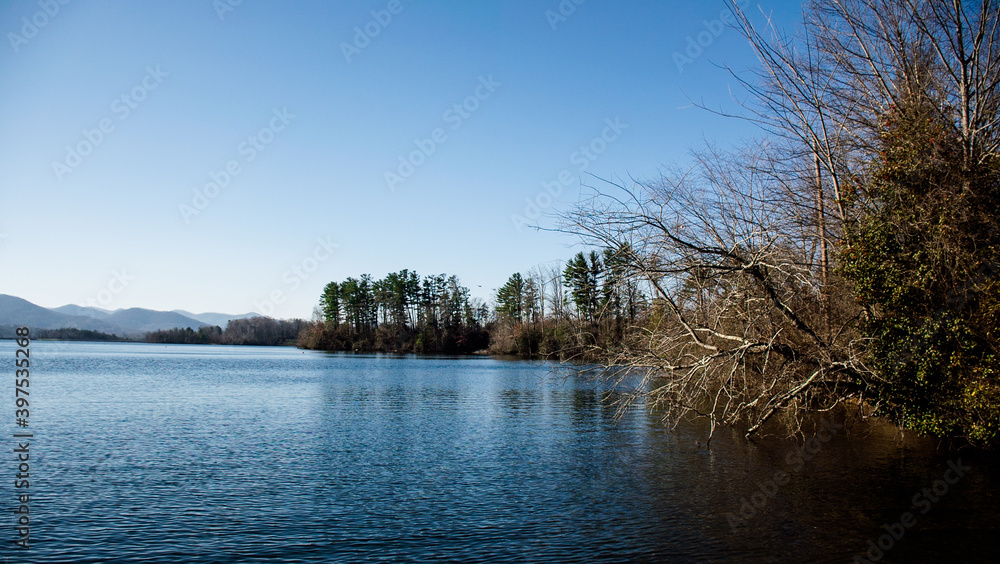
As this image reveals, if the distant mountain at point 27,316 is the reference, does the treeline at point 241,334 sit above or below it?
below

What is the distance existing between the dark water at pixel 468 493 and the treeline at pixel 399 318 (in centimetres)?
6734

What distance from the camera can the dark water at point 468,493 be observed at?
8.59 m

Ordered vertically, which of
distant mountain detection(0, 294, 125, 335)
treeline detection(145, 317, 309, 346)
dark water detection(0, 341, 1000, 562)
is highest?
distant mountain detection(0, 294, 125, 335)

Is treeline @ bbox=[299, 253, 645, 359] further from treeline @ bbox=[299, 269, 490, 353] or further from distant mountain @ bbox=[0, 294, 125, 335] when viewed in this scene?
distant mountain @ bbox=[0, 294, 125, 335]

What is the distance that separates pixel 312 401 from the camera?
2567cm

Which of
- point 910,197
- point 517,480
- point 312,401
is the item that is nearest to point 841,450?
point 910,197

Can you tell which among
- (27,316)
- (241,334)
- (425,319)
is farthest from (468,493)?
(241,334)

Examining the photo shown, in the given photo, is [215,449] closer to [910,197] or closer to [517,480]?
[517,480]

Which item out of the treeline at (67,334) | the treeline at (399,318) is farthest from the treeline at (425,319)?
the treeline at (67,334)

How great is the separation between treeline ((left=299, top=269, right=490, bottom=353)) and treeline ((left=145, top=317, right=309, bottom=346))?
24.4 m

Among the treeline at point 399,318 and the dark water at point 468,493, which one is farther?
the treeline at point 399,318

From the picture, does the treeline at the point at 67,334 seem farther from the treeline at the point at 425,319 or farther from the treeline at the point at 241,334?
the treeline at the point at 425,319

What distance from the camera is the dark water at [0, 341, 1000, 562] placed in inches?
338

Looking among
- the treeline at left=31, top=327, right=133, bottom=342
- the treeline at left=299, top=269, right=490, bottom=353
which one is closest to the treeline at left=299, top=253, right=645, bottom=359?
the treeline at left=299, top=269, right=490, bottom=353
